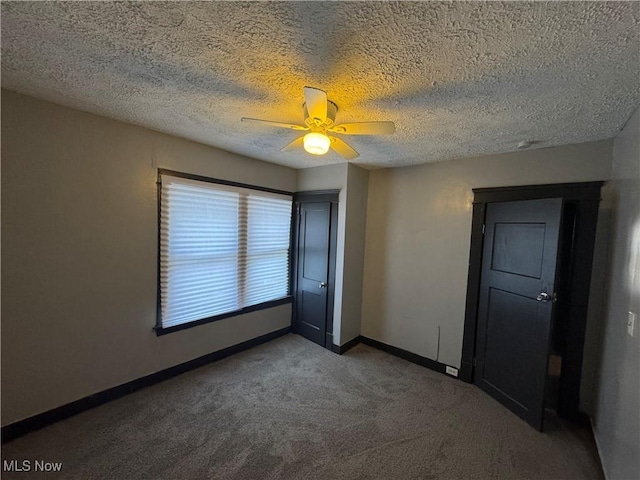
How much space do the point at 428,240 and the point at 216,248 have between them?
2465 mm

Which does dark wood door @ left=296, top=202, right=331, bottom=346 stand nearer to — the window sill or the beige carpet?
the window sill

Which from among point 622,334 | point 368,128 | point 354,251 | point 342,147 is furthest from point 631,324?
point 354,251

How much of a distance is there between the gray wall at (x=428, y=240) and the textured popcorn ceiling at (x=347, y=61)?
47 centimetres

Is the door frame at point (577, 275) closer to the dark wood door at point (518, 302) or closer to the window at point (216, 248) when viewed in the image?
the dark wood door at point (518, 302)

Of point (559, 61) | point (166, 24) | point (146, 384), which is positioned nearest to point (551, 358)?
point (559, 61)

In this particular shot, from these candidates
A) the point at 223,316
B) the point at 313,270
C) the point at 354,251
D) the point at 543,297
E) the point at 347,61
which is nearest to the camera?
the point at 347,61

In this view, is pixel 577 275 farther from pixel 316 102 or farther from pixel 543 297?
pixel 316 102

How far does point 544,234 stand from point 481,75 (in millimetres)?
1562

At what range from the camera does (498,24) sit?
1.03 meters

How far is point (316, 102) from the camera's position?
1440 millimetres

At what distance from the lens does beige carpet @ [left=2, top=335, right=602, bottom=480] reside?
1738 millimetres

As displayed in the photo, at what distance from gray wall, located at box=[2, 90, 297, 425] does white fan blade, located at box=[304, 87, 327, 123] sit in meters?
1.74

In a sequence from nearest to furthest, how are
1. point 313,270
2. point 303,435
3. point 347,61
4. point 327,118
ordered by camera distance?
1. point 347,61
2. point 327,118
3. point 303,435
4. point 313,270

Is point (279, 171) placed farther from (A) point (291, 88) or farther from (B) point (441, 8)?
(B) point (441, 8)
